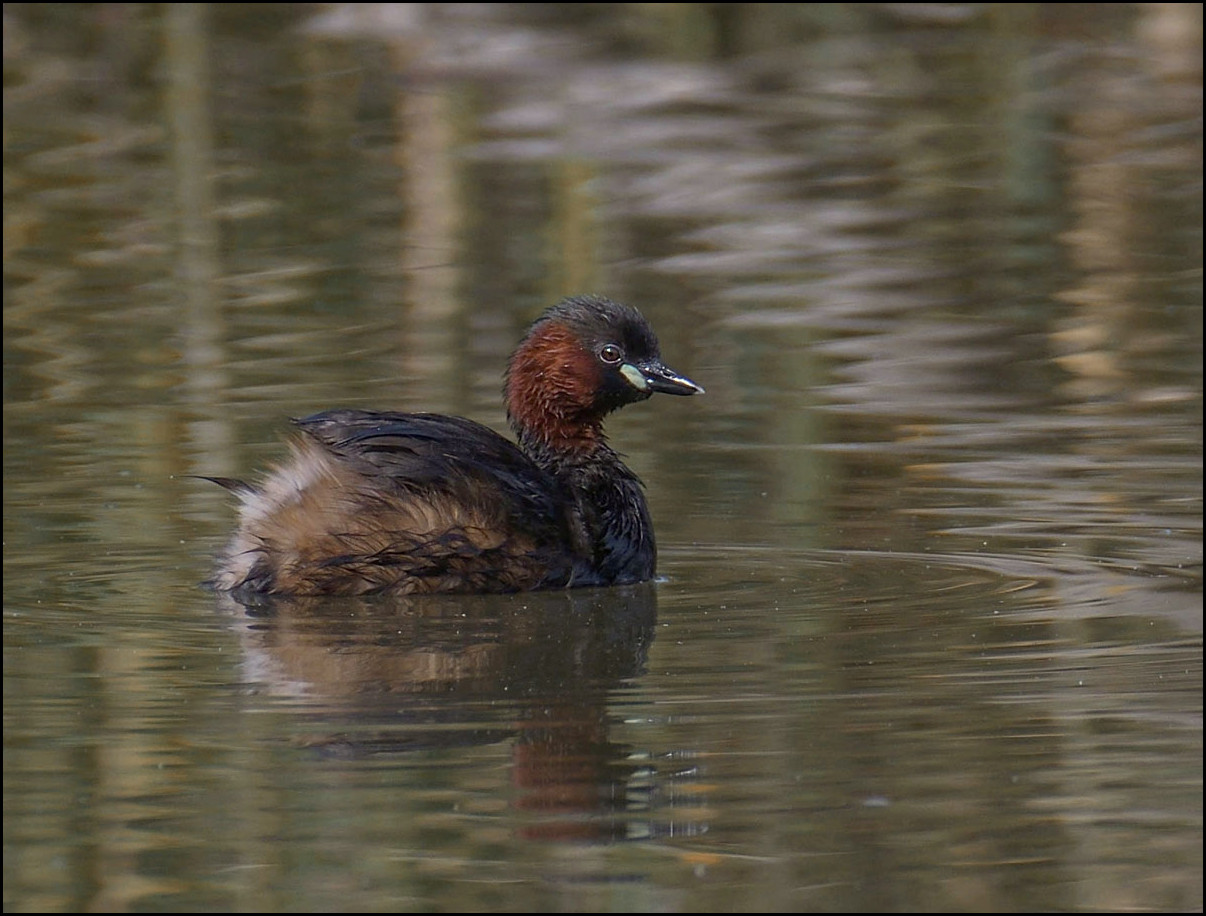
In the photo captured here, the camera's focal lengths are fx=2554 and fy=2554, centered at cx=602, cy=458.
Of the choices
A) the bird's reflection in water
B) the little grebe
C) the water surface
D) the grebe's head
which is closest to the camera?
the water surface

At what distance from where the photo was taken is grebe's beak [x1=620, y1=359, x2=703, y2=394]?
8047mm

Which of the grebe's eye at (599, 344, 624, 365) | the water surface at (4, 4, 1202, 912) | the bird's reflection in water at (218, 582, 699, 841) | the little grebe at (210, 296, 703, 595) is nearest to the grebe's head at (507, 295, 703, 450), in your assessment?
the grebe's eye at (599, 344, 624, 365)

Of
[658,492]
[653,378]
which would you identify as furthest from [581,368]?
[658,492]

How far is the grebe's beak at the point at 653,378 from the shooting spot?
Answer: 805cm

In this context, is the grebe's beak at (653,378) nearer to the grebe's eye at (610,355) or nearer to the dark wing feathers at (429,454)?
the grebe's eye at (610,355)

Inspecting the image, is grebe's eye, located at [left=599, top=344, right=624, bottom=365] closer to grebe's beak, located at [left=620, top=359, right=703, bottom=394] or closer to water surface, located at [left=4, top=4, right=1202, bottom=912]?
grebe's beak, located at [left=620, top=359, right=703, bottom=394]

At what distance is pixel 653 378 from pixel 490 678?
80.6 inches

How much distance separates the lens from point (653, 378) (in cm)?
806

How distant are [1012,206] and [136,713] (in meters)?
10.6

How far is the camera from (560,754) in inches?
215

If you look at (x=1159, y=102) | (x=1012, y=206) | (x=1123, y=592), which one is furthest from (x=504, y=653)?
(x=1159, y=102)

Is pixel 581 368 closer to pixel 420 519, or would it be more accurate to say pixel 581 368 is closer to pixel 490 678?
pixel 420 519

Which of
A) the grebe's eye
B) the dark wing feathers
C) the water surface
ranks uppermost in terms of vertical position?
the grebe's eye

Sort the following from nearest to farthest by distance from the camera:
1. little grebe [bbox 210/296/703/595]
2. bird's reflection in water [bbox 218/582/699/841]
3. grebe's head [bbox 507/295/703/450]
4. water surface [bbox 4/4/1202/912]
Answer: water surface [bbox 4/4/1202/912]
bird's reflection in water [bbox 218/582/699/841]
little grebe [bbox 210/296/703/595]
grebe's head [bbox 507/295/703/450]
